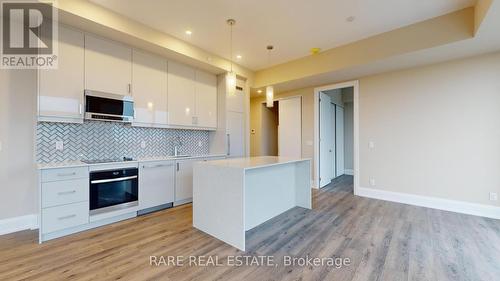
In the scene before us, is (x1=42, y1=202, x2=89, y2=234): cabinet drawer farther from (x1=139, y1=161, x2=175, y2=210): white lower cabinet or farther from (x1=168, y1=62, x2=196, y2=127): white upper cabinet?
(x1=168, y1=62, x2=196, y2=127): white upper cabinet

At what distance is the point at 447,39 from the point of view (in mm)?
2836

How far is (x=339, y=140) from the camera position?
641cm

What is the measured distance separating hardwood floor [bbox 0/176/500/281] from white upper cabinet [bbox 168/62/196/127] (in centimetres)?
169

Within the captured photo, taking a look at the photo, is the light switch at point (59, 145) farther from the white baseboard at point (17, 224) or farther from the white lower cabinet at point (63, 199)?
the white baseboard at point (17, 224)

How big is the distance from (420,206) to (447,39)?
8.68 ft

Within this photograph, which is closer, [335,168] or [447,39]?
[447,39]

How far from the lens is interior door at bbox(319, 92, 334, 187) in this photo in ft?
16.6

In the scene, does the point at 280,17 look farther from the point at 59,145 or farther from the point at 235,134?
the point at 59,145

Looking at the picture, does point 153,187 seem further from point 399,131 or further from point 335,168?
point 335,168

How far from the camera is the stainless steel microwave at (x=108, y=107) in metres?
2.84

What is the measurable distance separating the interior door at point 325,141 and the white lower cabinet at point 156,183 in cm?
337

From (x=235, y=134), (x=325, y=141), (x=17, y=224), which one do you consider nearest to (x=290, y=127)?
(x=325, y=141)

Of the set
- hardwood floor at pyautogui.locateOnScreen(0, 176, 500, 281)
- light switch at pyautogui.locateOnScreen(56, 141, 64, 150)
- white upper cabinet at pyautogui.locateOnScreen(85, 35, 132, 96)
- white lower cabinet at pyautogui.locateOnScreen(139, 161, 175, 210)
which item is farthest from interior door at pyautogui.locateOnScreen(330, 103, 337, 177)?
light switch at pyautogui.locateOnScreen(56, 141, 64, 150)

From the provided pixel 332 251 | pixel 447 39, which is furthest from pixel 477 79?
pixel 332 251
